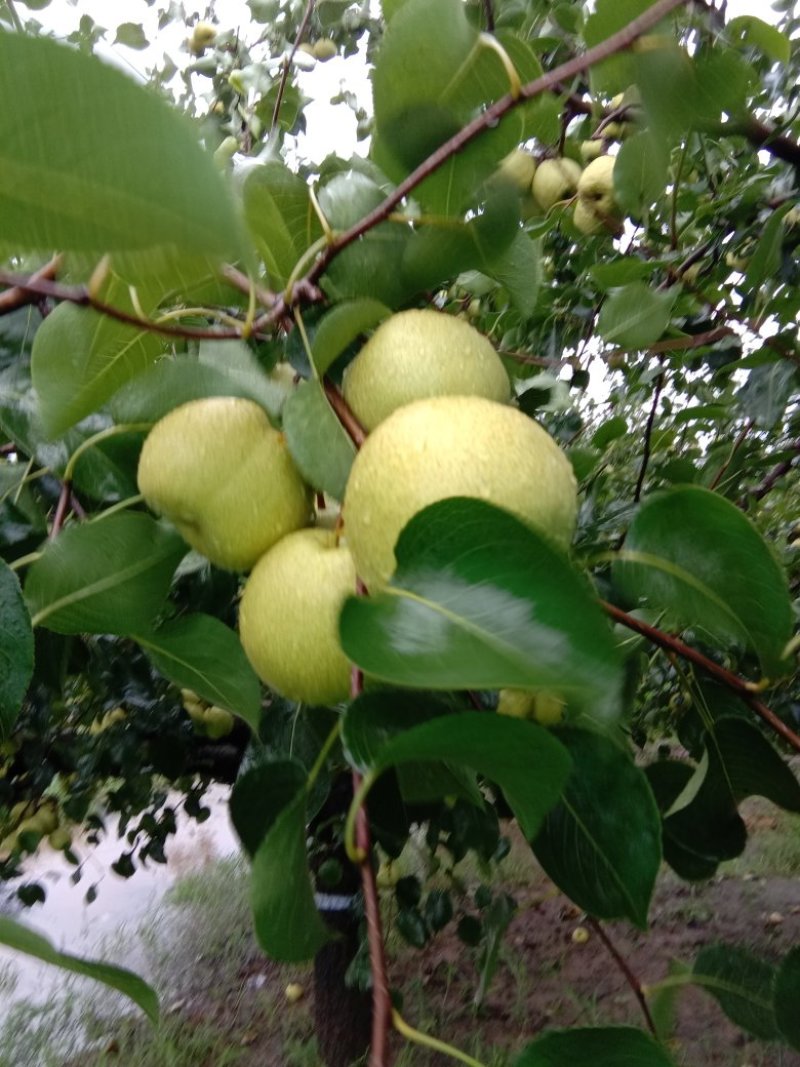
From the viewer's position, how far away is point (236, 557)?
1.76ft

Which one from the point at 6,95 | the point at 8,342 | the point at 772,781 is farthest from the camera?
the point at 8,342

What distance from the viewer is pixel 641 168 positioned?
635 mm

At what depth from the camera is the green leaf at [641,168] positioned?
61cm

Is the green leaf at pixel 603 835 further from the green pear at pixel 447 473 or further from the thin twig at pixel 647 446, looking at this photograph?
the thin twig at pixel 647 446

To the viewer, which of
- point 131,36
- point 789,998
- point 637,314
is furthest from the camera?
point 131,36

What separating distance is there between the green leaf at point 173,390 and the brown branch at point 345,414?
0.08 meters

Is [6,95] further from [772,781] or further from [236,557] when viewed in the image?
[772,781]

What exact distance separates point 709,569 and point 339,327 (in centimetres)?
25

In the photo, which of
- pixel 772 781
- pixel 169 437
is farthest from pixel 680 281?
pixel 169 437

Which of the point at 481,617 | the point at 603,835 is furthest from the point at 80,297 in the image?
the point at 603,835

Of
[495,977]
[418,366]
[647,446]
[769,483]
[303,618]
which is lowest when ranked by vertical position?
[495,977]

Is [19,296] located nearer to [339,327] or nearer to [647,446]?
[339,327]

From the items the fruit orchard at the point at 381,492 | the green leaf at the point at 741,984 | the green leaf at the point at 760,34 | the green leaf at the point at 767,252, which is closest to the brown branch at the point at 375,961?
the fruit orchard at the point at 381,492

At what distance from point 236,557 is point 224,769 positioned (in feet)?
3.61
